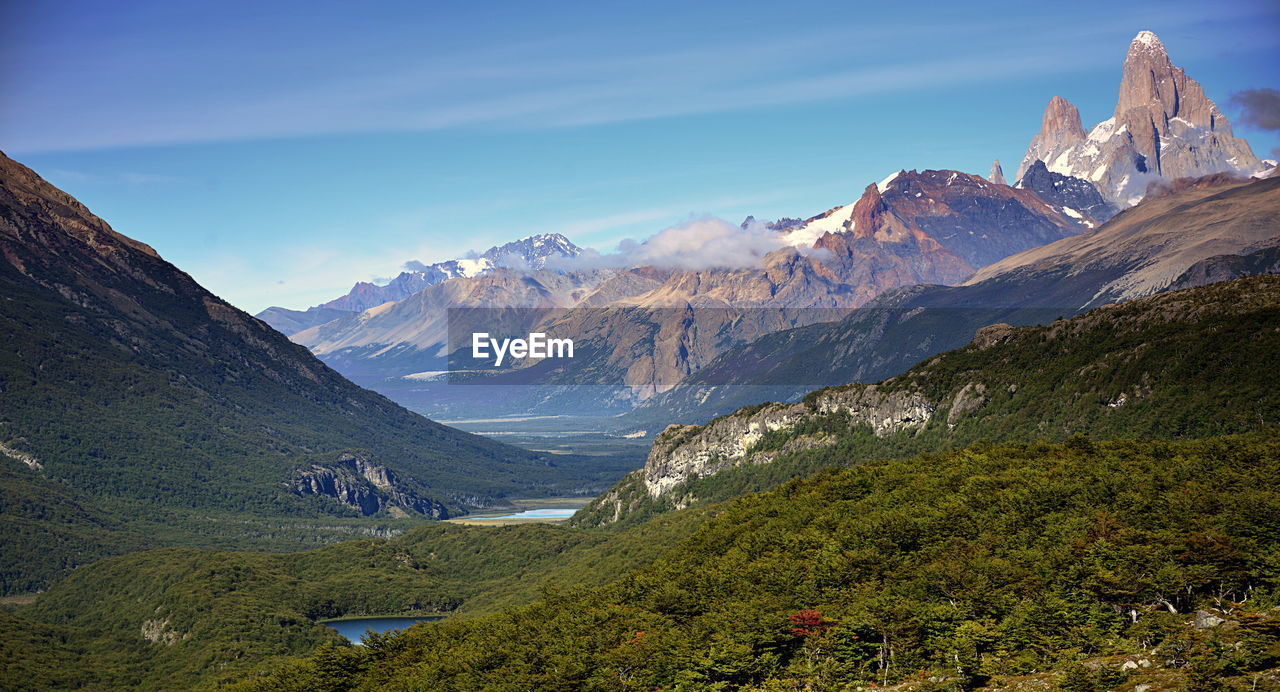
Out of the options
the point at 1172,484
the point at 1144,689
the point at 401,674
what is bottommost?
the point at 401,674

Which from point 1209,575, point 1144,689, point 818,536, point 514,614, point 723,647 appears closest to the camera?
point 1144,689

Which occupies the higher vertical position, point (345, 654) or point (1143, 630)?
point (1143, 630)

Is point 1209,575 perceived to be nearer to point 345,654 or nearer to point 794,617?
point 794,617

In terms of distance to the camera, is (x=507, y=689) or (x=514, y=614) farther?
(x=514, y=614)

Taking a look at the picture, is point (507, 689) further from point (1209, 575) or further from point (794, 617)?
point (1209, 575)

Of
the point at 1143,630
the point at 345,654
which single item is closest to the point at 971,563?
the point at 1143,630

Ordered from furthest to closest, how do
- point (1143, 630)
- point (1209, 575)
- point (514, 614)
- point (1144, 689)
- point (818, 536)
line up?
1. point (514, 614)
2. point (818, 536)
3. point (1209, 575)
4. point (1143, 630)
5. point (1144, 689)
